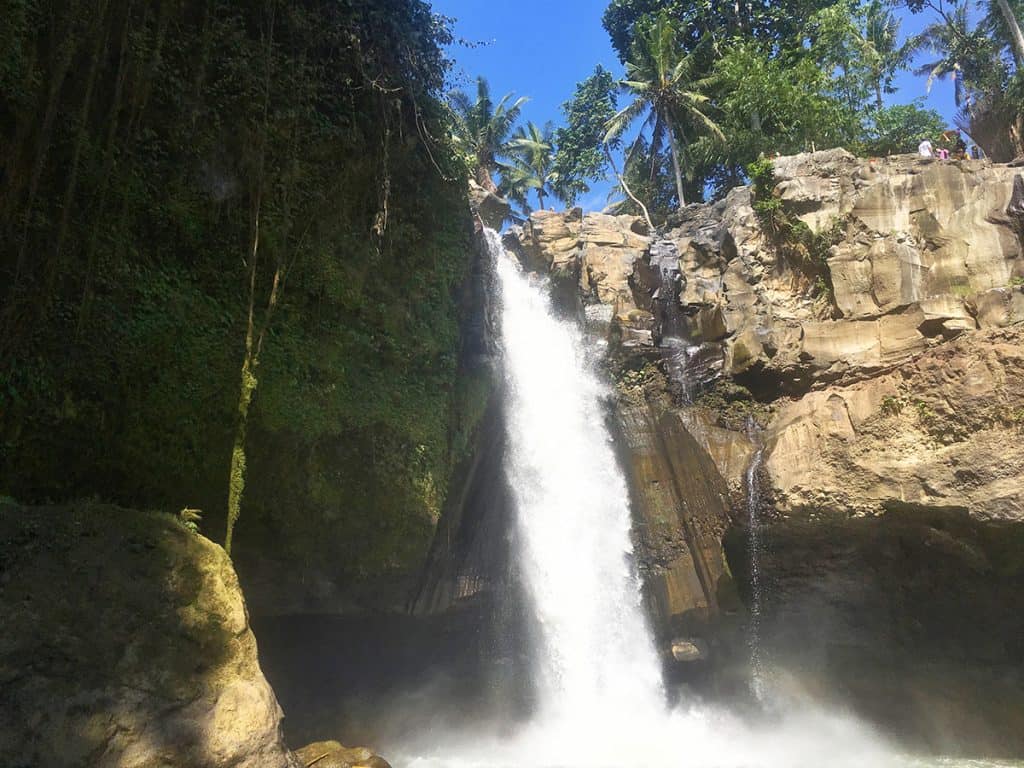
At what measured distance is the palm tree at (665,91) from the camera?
24.1 metres

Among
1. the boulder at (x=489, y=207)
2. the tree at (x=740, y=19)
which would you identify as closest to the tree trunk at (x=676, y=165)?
the tree at (x=740, y=19)

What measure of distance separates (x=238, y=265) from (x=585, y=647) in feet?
29.6

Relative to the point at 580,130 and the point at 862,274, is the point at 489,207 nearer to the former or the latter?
the point at 580,130

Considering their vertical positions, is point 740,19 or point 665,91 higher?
point 740,19

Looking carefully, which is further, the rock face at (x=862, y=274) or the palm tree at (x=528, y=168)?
the palm tree at (x=528, y=168)

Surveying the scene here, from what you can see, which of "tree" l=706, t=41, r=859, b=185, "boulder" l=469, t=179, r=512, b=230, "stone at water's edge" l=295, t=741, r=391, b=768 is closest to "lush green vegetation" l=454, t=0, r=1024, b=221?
"tree" l=706, t=41, r=859, b=185

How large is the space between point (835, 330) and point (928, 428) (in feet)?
9.11

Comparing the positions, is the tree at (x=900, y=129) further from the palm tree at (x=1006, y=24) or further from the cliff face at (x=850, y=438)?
the cliff face at (x=850, y=438)

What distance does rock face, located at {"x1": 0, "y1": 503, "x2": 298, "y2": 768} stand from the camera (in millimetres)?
4402

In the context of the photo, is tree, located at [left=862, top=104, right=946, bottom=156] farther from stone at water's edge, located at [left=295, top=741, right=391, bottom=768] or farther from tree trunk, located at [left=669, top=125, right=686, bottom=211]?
stone at water's edge, located at [left=295, top=741, right=391, bottom=768]

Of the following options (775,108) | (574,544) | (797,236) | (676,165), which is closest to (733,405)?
(797,236)

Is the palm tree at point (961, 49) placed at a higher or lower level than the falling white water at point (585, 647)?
higher

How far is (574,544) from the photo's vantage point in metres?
13.1

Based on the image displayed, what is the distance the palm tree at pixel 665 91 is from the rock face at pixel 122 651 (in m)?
21.5
